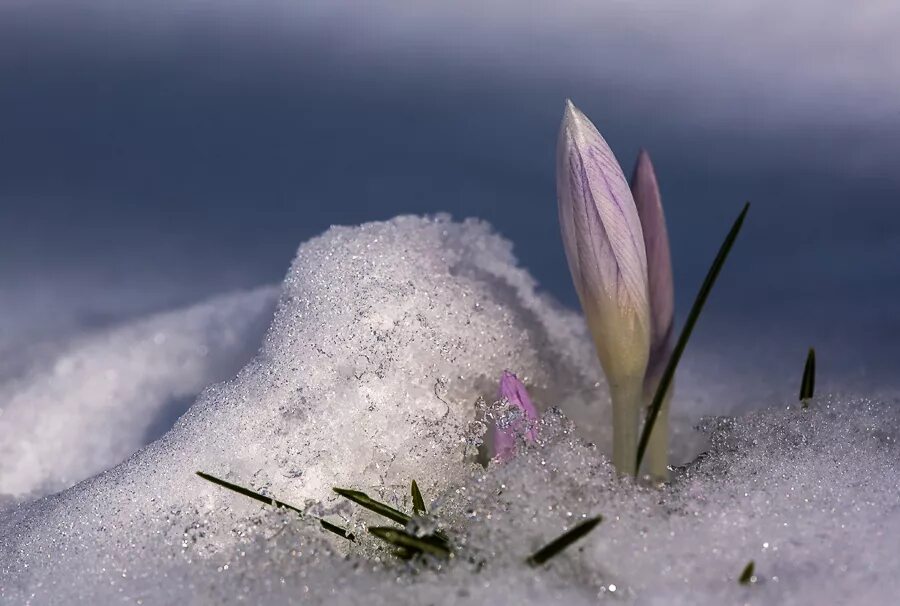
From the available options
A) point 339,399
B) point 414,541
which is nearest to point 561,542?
point 414,541

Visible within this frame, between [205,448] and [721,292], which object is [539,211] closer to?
[721,292]

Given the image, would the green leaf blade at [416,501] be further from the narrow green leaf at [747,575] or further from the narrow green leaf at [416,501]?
the narrow green leaf at [747,575]

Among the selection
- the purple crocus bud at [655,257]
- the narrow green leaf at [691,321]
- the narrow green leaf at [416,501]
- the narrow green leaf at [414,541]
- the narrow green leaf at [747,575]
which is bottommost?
the narrow green leaf at [414,541]

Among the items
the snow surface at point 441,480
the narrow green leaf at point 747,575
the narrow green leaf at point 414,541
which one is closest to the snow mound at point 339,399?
the snow surface at point 441,480

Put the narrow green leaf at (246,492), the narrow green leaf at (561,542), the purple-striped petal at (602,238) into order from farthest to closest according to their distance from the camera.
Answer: the purple-striped petal at (602,238) → the narrow green leaf at (246,492) → the narrow green leaf at (561,542)

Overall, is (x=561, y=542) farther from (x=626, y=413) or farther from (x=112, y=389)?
(x=112, y=389)

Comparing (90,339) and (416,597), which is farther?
(90,339)

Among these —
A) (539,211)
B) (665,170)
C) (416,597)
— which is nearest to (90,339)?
(539,211)
